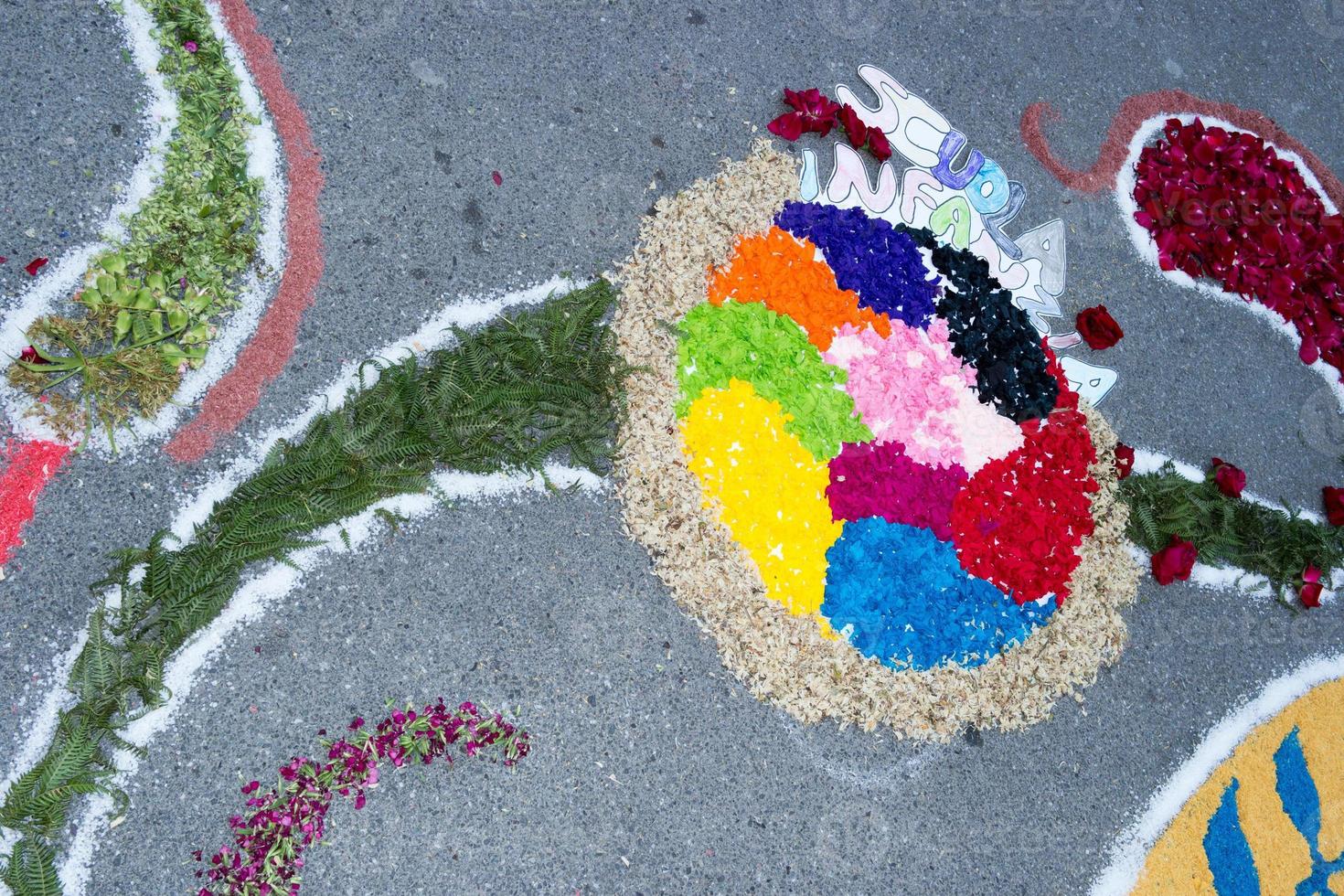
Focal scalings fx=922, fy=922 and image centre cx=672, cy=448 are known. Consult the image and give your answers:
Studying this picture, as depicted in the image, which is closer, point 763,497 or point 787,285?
point 763,497

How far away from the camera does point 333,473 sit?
8.93ft

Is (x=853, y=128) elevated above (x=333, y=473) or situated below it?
above

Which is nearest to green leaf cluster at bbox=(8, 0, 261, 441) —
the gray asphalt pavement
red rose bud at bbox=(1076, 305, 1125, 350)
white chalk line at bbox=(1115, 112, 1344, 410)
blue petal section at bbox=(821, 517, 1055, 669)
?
the gray asphalt pavement

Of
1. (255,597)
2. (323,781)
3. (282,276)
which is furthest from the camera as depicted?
(282,276)

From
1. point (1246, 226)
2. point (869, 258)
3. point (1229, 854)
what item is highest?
point (1246, 226)

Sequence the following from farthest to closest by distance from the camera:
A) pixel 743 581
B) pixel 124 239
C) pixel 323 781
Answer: pixel 743 581 → pixel 124 239 → pixel 323 781

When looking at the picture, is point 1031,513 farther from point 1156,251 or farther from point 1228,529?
point 1156,251

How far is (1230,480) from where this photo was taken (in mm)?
3814

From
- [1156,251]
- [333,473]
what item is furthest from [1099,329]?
[333,473]

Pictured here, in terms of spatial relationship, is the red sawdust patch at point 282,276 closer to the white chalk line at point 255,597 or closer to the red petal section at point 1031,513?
the white chalk line at point 255,597

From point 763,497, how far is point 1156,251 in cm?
245

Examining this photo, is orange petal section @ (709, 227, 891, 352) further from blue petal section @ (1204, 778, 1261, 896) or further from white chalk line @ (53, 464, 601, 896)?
blue petal section @ (1204, 778, 1261, 896)

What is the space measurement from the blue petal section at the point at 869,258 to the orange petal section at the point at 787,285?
7 centimetres

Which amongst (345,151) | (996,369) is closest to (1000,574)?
(996,369)
